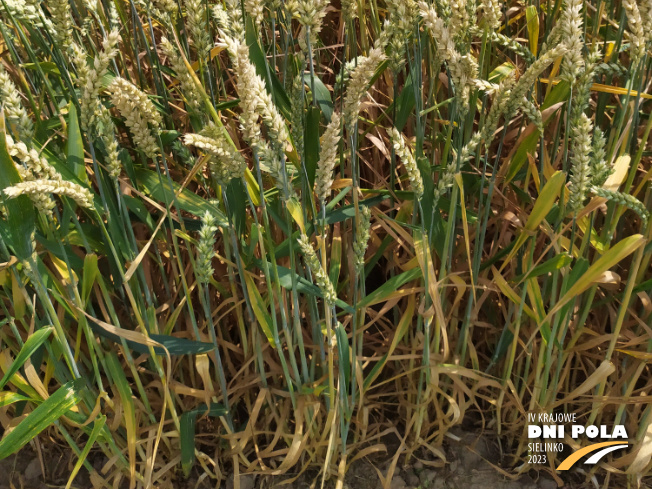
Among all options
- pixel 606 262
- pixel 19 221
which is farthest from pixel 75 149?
pixel 606 262

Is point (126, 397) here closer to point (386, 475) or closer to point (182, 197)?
point (182, 197)

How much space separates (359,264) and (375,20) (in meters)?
0.51

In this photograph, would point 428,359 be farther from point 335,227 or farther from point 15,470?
point 15,470

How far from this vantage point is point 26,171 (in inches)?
32.1

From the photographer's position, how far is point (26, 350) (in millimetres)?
897

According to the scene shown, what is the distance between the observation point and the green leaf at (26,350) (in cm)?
89

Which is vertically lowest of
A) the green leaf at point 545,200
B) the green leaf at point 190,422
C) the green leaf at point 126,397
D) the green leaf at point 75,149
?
the green leaf at point 190,422

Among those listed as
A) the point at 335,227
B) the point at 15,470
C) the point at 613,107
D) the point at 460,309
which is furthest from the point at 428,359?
the point at 15,470

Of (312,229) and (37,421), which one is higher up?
(312,229)

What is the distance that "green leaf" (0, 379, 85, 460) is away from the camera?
3.02 ft

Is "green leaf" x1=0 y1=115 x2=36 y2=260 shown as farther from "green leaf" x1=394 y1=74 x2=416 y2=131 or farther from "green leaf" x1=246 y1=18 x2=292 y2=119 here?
"green leaf" x1=394 y1=74 x2=416 y2=131

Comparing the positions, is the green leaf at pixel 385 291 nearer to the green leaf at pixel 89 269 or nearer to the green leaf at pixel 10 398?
the green leaf at pixel 89 269

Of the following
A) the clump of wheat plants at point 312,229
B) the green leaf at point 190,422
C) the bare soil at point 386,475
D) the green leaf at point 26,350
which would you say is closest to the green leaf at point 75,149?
the clump of wheat plants at point 312,229

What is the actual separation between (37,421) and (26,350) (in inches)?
4.8
